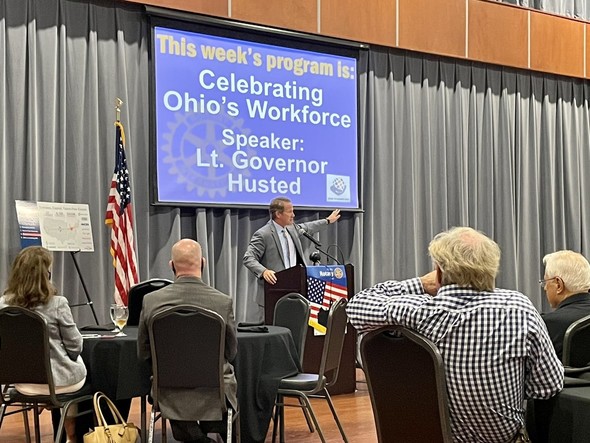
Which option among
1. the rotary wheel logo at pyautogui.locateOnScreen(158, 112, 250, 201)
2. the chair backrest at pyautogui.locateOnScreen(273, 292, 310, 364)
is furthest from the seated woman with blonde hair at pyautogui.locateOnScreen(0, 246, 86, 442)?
the rotary wheel logo at pyautogui.locateOnScreen(158, 112, 250, 201)

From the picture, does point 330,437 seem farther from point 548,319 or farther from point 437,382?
point 437,382

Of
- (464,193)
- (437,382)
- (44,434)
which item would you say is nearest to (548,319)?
(437,382)

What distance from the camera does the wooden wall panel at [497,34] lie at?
9.70 meters

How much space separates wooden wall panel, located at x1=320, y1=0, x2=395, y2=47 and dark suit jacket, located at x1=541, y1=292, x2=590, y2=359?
513 cm

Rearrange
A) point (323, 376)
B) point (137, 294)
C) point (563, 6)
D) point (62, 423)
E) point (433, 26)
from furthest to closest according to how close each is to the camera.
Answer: point (563, 6), point (433, 26), point (137, 294), point (323, 376), point (62, 423)

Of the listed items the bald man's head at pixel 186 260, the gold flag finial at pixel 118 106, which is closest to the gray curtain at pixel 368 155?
the gold flag finial at pixel 118 106

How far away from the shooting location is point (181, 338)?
402 centimetres

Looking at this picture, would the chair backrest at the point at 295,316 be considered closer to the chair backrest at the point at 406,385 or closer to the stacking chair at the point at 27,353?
the stacking chair at the point at 27,353

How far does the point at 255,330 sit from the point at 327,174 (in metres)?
3.88

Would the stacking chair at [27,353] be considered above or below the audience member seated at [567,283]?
below

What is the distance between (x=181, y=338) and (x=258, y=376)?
711 mm

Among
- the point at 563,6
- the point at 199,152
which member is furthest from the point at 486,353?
the point at 563,6

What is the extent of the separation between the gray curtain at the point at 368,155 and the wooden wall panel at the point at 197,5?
205mm

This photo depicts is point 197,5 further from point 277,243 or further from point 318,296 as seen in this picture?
point 318,296
